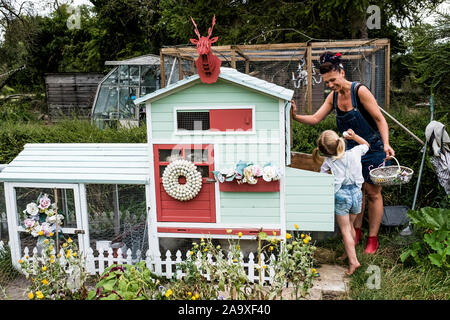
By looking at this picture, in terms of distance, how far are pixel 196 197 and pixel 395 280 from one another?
2.06m

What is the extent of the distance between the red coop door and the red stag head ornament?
2.21 feet

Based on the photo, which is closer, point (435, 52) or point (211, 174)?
point (211, 174)

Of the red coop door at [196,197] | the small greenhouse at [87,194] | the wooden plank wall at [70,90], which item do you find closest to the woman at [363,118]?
the red coop door at [196,197]

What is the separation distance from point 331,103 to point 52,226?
11.1ft

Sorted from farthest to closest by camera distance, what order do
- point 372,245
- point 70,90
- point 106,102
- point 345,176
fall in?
point 70,90, point 106,102, point 372,245, point 345,176

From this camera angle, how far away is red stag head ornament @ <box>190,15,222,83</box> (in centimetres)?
403

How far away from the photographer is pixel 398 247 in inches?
195

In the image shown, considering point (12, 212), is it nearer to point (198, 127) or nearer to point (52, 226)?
point (52, 226)

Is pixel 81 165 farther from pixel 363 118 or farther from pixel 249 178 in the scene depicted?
pixel 363 118

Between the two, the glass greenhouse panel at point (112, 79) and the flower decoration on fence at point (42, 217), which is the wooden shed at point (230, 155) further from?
the glass greenhouse panel at point (112, 79)

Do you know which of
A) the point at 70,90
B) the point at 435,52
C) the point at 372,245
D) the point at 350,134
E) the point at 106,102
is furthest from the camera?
the point at 70,90

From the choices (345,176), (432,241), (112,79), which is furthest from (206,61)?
(112,79)

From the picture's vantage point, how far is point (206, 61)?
409 cm
